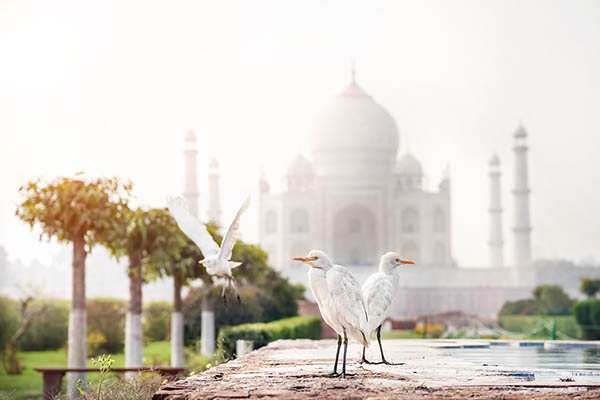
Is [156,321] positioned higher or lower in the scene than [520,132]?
lower

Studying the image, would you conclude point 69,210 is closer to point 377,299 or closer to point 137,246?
point 137,246

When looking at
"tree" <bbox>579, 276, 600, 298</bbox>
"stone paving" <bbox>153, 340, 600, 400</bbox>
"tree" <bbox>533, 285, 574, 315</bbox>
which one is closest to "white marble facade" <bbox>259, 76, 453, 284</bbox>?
"tree" <bbox>533, 285, 574, 315</bbox>

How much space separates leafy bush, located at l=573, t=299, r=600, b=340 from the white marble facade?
15.2 metres

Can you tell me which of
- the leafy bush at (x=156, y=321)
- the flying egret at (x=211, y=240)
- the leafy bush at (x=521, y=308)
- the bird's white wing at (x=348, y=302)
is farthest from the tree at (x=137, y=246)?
the leafy bush at (x=521, y=308)

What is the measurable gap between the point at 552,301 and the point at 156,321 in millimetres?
10744

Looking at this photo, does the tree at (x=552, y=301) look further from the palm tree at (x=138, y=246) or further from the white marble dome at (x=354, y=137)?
the palm tree at (x=138, y=246)

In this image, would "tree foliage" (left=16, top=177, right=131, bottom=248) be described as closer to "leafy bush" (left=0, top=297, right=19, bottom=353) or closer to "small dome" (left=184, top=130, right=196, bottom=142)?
"leafy bush" (left=0, top=297, right=19, bottom=353)

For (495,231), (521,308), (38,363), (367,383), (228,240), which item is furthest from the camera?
(495,231)

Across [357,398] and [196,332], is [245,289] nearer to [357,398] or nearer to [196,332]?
[196,332]

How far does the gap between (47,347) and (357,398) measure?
13.7 metres

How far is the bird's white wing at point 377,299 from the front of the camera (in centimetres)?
533

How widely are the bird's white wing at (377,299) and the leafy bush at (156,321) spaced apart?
1178cm

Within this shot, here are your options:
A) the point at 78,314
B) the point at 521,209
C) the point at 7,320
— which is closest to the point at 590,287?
the point at 521,209

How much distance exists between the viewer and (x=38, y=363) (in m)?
14.6
